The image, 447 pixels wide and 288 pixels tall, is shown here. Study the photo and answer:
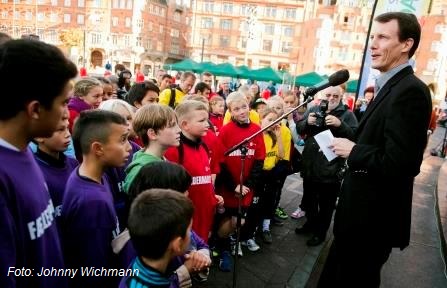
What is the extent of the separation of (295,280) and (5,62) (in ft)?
11.1

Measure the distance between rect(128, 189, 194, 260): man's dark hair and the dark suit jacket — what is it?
4.22 feet

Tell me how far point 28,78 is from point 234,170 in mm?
2733

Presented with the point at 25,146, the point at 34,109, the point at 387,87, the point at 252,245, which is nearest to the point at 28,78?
the point at 34,109

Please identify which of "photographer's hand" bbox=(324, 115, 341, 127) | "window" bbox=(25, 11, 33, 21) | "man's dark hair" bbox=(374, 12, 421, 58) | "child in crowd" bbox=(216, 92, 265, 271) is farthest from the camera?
"window" bbox=(25, 11, 33, 21)

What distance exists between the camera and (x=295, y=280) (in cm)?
360

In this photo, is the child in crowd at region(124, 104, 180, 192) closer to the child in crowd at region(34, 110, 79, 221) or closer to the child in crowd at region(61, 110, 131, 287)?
the child in crowd at region(34, 110, 79, 221)

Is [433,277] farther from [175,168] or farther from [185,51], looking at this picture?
[185,51]

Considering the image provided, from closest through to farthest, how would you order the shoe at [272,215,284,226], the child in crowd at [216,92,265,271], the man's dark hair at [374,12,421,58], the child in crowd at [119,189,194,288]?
the child in crowd at [119,189,194,288] → the man's dark hair at [374,12,421,58] → the child in crowd at [216,92,265,271] → the shoe at [272,215,284,226]

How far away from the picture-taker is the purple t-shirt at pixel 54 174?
203 centimetres

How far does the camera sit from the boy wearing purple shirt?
1.17 m

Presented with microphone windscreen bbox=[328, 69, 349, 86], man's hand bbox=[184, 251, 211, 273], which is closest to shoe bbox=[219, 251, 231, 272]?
man's hand bbox=[184, 251, 211, 273]

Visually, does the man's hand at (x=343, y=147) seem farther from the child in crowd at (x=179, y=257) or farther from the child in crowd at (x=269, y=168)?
the child in crowd at (x=269, y=168)

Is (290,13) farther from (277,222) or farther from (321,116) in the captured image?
(321,116)

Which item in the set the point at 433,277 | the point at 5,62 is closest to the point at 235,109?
the point at 5,62
